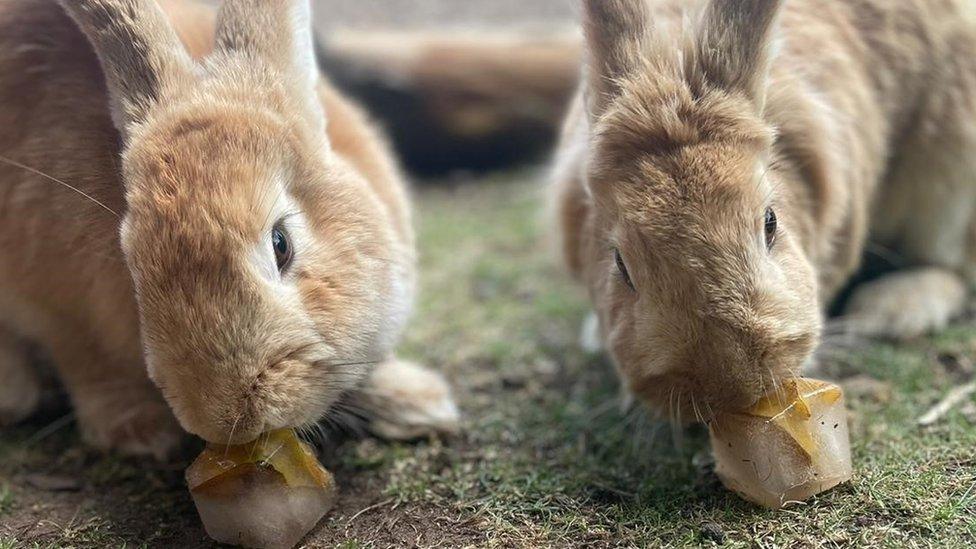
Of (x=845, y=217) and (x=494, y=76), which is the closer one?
(x=845, y=217)

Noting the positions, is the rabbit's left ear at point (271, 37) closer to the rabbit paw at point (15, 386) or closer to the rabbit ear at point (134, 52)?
the rabbit ear at point (134, 52)

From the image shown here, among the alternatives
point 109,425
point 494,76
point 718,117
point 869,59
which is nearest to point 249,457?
point 109,425

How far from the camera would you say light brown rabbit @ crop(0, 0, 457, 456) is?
203 cm

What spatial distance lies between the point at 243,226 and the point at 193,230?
0.11m

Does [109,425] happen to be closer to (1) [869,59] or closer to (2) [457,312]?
(2) [457,312]

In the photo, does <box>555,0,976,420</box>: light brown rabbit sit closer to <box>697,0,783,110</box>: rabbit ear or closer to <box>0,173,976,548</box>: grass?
<box>697,0,783,110</box>: rabbit ear

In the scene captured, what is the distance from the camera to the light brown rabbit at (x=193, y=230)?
6.67 ft

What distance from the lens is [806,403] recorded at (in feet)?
7.39

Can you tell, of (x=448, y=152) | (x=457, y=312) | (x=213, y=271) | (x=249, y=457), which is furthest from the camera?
(x=448, y=152)

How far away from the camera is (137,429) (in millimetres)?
2861

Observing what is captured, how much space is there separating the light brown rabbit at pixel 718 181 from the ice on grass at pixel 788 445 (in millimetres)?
68

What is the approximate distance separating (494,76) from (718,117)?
296 cm

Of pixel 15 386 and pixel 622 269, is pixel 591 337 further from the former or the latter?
pixel 15 386

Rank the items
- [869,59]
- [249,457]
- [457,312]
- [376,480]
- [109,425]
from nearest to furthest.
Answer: [249,457] < [376,480] < [109,425] < [869,59] < [457,312]
